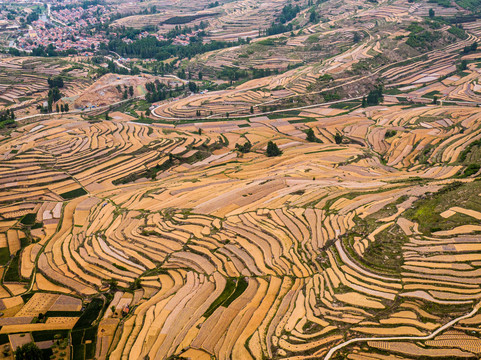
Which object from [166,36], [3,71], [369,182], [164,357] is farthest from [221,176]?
[166,36]

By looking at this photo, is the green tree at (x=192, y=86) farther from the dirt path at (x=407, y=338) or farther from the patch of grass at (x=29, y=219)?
the dirt path at (x=407, y=338)

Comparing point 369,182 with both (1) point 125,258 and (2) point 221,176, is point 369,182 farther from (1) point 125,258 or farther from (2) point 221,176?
(1) point 125,258

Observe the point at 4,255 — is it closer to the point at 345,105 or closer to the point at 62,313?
the point at 62,313

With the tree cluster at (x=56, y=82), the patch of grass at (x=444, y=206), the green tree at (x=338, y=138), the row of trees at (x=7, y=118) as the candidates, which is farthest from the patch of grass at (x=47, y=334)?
the tree cluster at (x=56, y=82)

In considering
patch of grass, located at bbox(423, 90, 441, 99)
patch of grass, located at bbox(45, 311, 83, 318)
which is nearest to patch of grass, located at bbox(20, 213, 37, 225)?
patch of grass, located at bbox(45, 311, 83, 318)

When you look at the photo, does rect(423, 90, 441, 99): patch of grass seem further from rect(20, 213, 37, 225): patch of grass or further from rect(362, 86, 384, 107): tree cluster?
rect(20, 213, 37, 225): patch of grass
